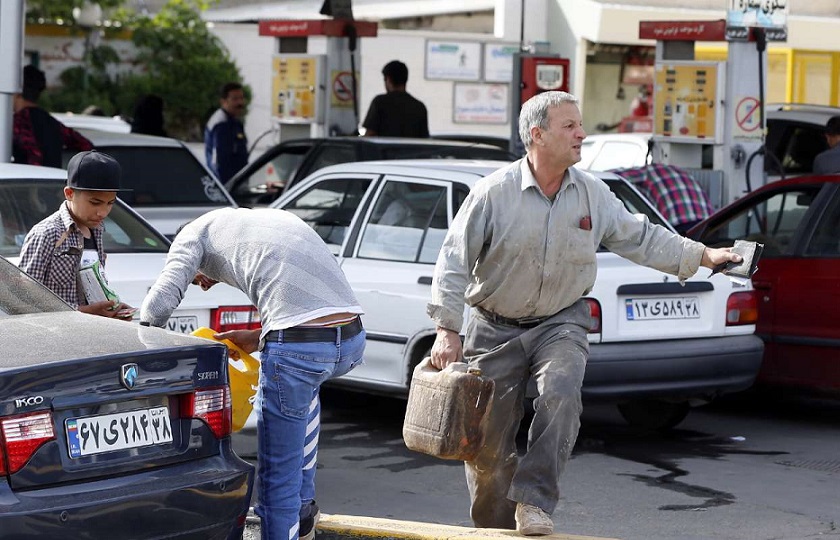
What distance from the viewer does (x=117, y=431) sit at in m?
4.41

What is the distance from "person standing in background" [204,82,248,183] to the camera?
46.3 ft

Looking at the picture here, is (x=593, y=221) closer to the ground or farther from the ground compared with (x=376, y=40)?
closer to the ground

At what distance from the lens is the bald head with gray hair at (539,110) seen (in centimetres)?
547

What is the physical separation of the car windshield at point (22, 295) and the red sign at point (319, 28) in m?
9.78

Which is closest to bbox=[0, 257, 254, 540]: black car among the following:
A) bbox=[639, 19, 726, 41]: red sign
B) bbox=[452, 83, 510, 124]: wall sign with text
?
bbox=[639, 19, 726, 41]: red sign

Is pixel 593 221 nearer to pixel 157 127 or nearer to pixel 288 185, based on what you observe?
pixel 288 185

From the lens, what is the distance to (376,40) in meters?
26.1

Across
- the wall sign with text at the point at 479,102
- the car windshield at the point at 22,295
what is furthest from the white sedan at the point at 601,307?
the wall sign with text at the point at 479,102

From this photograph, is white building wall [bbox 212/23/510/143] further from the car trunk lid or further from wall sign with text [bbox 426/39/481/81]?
the car trunk lid

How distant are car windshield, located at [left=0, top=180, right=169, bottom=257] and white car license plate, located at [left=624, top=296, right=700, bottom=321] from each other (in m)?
2.49

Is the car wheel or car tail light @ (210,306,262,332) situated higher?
car tail light @ (210,306,262,332)

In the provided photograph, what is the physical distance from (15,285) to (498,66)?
21.1 meters

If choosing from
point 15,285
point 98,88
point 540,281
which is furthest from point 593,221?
point 98,88

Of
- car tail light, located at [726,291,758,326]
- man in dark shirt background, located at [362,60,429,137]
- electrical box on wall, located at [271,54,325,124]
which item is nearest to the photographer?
car tail light, located at [726,291,758,326]
